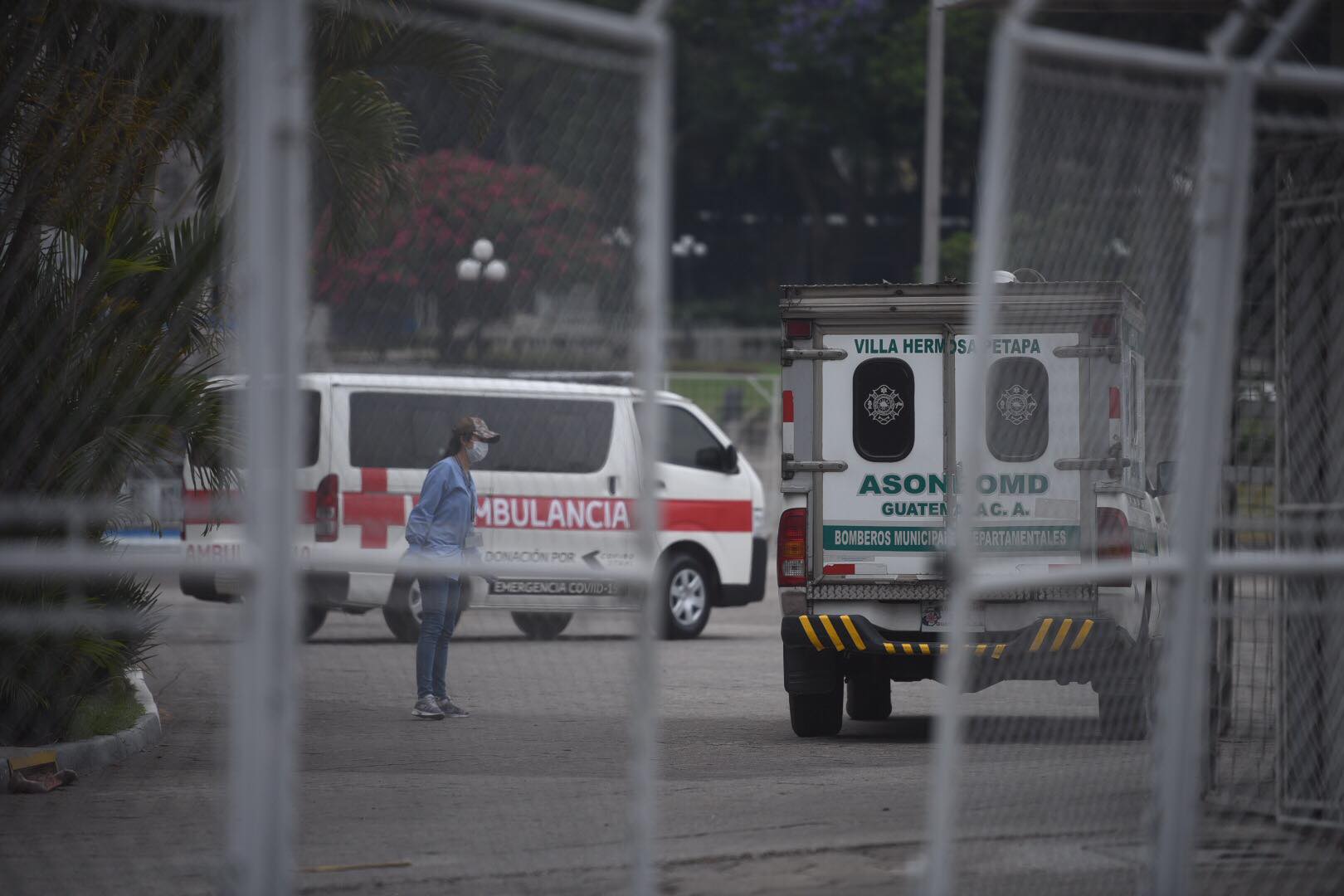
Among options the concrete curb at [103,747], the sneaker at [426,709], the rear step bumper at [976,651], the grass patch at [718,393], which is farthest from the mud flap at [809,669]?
the grass patch at [718,393]

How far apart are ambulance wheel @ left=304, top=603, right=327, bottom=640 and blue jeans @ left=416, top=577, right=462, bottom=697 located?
5.21 m

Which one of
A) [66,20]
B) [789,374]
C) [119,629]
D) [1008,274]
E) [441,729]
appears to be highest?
[66,20]

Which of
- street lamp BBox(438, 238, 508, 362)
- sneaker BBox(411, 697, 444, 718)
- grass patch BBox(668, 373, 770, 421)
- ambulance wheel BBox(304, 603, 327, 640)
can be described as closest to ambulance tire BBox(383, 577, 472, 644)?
ambulance wheel BBox(304, 603, 327, 640)

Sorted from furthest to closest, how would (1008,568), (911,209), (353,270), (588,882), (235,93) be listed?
(911,209) → (1008,568) → (235,93) → (588,882) → (353,270)

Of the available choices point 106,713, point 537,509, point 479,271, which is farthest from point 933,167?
point 479,271

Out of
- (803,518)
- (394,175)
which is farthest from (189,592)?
(394,175)

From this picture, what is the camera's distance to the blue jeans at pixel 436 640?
31.3 ft

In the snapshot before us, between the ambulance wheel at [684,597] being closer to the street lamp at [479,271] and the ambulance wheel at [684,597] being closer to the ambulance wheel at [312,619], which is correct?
the ambulance wheel at [312,619]

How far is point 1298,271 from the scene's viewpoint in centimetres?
648

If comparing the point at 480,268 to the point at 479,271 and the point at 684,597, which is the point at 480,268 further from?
the point at 684,597

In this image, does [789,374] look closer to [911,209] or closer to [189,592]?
[189,592]

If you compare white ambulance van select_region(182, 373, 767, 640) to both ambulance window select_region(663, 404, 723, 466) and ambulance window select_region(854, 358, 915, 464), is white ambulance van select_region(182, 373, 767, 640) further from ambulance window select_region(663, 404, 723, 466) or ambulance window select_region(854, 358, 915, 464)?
ambulance window select_region(854, 358, 915, 464)

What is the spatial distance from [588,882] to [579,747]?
1775 mm

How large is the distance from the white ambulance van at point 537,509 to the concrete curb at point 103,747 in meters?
1.06
